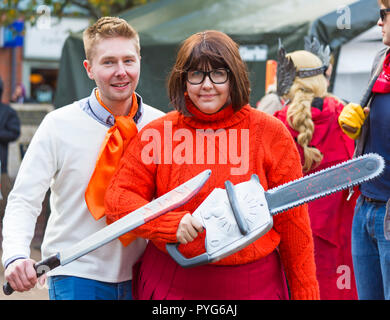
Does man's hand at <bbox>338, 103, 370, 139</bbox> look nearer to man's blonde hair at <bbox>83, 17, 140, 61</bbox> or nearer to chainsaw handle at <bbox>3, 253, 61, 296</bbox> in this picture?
Result: man's blonde hair at <bbox>83, 17, 140, 61</bbox>

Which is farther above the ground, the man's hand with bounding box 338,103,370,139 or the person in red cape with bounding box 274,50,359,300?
the man's hand with bounding box 338,103,370,139

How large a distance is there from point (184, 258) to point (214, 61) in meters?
0.64

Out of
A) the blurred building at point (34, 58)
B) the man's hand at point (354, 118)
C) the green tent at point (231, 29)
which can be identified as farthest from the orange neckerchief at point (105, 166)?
the blurred building at point (34, 58)

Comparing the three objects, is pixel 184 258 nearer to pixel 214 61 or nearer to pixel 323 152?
pixel 214 61

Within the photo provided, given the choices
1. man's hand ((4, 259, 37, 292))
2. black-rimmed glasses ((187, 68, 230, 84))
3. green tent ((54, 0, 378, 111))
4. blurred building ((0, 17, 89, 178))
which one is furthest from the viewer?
blurred building ((0, 17, 89, 178))

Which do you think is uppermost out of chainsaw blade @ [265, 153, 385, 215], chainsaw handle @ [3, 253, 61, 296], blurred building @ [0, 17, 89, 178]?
chainsaw blade @ [265, 153, 385, 215]

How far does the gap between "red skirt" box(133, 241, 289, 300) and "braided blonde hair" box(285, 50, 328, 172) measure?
172 centimetres

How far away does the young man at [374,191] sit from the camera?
8.77 ft

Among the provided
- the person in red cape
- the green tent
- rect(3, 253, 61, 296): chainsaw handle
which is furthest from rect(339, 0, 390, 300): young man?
the green tent

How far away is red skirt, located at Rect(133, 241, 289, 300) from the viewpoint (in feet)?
7.04

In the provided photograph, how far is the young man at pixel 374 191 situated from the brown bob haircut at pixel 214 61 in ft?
2.41

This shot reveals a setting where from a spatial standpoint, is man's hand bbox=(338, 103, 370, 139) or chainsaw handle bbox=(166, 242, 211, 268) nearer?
chainsaw handle bbox=(166, 242, 211, 268)

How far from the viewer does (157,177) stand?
220 cm

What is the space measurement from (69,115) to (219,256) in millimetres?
845
